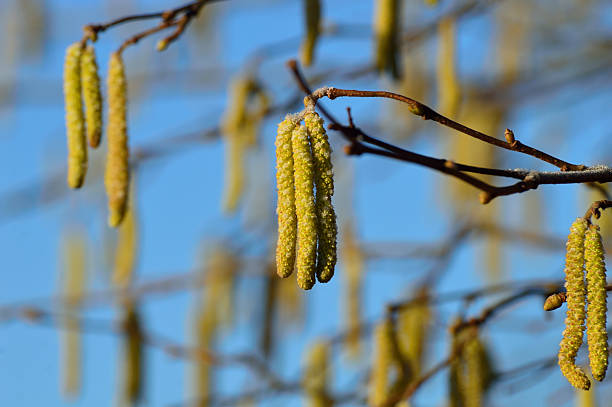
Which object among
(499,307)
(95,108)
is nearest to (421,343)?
(499,307)

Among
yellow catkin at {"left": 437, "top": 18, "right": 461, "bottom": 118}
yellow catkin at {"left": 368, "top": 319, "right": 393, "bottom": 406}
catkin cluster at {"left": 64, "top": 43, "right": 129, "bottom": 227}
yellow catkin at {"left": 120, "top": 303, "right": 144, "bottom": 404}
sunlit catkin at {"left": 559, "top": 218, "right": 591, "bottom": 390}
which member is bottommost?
sunlit catkin at {"left": 559, "top": 218, "right": 591, "bottom": 390}

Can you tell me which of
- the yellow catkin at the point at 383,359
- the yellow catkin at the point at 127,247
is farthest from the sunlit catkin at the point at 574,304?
the yellow catkin at the point at 127,247

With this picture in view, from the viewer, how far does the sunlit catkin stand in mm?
913

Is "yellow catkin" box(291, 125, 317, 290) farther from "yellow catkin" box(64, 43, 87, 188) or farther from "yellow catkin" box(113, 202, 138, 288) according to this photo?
"yellow catkin" box(113, 202, 138, 288)

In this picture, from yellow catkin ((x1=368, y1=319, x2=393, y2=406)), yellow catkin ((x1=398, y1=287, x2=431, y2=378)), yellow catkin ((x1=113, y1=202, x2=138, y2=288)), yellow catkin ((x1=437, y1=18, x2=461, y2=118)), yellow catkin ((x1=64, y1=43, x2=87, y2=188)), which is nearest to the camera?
yellow catkin ((x1=64, y1=43, x2=87, y2=188))

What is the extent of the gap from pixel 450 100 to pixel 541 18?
1.41m

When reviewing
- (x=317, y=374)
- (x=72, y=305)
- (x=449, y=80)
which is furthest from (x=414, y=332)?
(x=72, y=305)

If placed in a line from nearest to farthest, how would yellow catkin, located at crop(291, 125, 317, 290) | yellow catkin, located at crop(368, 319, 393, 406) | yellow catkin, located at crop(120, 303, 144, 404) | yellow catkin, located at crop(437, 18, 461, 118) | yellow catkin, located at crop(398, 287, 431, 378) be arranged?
yellow catkin, located at crop(291, 125, 317, 290) < yellow catkin, located at crop(368, 319, 393, 406) < yellow catkin, located at crop(398, 287, 431, 378) < yellow catkin, located at crop(437, 18, 461, 118) < yellow catkin, located at crop(120, 303, 144, 404)

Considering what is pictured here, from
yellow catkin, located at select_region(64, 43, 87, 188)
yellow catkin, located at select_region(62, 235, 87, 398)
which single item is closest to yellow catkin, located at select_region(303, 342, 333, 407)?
yellow catkin, located at select_region(62, 235, 87, 398)

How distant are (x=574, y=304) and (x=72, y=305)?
1.80 metres

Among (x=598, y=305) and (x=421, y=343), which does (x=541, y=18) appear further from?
(x=598, y=305)

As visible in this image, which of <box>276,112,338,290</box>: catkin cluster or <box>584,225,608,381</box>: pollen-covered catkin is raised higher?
<box>276,112,338,290</box>: catkin cluster

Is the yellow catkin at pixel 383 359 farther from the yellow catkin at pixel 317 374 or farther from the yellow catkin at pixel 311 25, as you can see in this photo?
the yellow catkin at pixel 311 25

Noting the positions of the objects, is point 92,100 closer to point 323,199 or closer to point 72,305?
point 323,199
